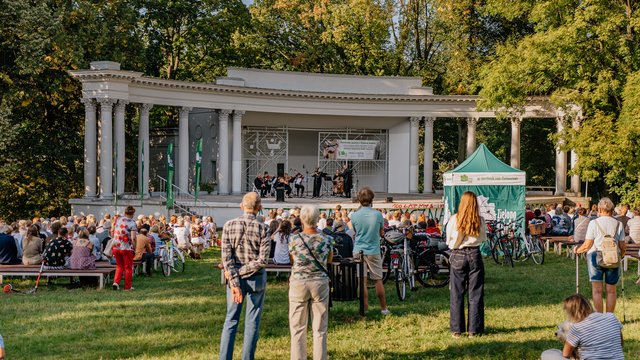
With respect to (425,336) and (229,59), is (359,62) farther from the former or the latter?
(425,336)

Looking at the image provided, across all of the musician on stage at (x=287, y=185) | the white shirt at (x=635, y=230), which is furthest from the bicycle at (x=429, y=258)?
the musician on stage at (x=287, y=185)

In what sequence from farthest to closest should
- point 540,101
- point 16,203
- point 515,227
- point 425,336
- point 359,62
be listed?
point 359,62, point 540,101, point 16,203, point 515,227, point 425,336

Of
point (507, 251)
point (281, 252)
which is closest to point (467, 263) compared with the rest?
point (281, 252)

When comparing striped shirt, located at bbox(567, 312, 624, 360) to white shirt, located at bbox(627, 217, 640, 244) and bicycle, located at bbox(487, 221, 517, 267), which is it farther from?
white shirt, located at bbox(627, 217, 640, 244)

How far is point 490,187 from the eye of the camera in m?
22.2

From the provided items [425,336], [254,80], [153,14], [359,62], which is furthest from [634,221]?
[153,14]

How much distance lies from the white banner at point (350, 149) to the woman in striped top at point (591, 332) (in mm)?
38458

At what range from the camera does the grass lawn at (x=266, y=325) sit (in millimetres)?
9250

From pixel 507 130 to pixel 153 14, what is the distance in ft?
80.9

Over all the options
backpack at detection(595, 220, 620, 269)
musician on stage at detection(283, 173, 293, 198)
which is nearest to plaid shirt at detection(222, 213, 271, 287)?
backpack at detection(595, 220, 620, 269)

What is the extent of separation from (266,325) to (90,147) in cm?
2661

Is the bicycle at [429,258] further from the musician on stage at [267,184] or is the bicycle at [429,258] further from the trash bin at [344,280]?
the musician on stage at [267,184]

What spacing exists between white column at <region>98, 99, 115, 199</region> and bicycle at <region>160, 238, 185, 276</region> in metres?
15.7

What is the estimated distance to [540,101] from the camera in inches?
1661
